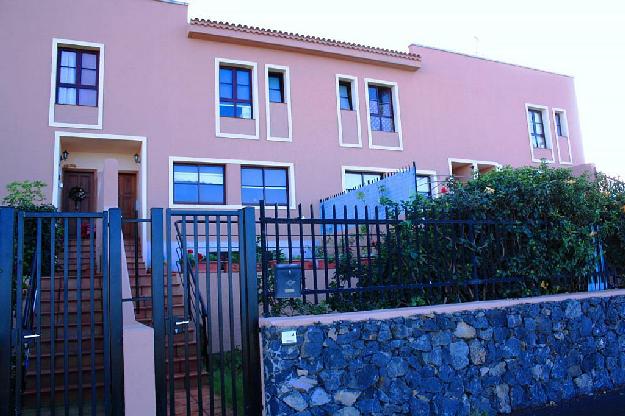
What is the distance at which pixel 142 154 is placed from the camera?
11977 mm

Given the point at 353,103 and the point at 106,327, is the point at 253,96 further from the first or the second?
the point at 106,327

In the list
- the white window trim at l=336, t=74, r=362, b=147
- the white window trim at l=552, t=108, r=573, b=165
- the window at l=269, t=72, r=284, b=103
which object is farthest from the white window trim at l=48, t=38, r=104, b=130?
the white window trim at l=552, t=108, r=573, b=165

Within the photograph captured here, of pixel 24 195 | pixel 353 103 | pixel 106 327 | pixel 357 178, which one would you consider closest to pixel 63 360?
pixel 106 327

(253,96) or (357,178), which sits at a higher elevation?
(253,96)

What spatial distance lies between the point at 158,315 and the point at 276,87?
33.7ft

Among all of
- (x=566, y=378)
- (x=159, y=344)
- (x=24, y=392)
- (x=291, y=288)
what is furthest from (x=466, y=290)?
(x=24, y=392)

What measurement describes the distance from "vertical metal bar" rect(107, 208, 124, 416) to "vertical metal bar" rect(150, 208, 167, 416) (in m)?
0.30

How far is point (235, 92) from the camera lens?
13250 millimetres

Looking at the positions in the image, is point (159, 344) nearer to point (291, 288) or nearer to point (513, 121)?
point (291, 288)

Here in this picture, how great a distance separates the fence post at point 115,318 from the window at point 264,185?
8238 millimetres

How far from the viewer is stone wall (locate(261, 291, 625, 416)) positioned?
4.72 m

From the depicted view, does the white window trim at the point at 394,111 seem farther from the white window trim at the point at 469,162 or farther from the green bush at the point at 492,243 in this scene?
the green bush at the point at 492,243

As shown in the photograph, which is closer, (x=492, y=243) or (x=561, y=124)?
(x=492, y=243)

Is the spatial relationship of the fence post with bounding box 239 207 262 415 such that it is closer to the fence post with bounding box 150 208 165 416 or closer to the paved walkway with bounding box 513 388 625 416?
the fence post with bounding box 150 208 165 416
